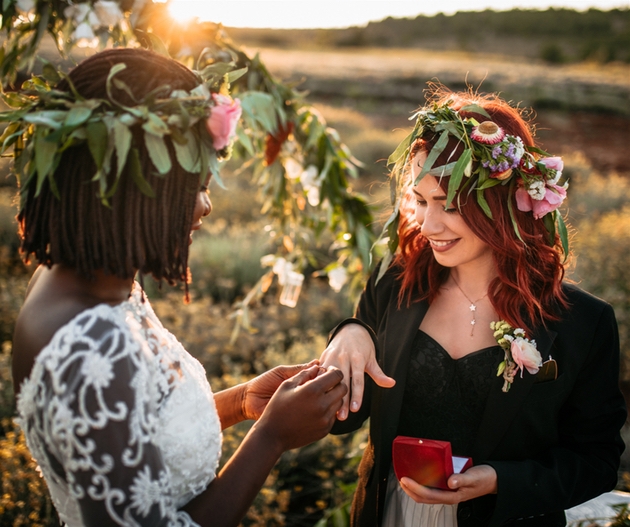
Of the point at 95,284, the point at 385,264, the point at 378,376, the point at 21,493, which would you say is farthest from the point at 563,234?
the point at 21,493

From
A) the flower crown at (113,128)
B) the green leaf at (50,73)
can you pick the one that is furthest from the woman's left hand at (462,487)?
→ the green leaf at (50,73)

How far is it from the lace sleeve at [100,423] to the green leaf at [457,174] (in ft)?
3.52

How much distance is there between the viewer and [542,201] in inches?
71.9

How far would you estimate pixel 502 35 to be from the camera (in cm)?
5875

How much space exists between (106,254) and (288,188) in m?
2.02

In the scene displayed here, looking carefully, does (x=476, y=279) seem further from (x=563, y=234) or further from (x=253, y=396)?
(x=253, y=396)

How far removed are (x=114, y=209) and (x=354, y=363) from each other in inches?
38.4

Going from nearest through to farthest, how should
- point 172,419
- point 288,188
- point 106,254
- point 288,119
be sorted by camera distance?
point 106,254
point 172,419
point 288,119
point 288,188

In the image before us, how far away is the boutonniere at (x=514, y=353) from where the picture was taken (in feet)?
5.62

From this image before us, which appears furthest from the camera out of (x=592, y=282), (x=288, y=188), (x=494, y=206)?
(x=592, y=282)

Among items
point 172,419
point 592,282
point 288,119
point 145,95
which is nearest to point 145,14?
point 288,119

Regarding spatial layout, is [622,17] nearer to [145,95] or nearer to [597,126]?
[597,126]

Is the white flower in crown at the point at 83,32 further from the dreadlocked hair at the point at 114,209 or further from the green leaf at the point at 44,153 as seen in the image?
the green leaf at the point at 44,153

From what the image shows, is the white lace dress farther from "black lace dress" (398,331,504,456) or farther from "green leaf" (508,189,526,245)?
"green leaf" (508,189,526,245)
